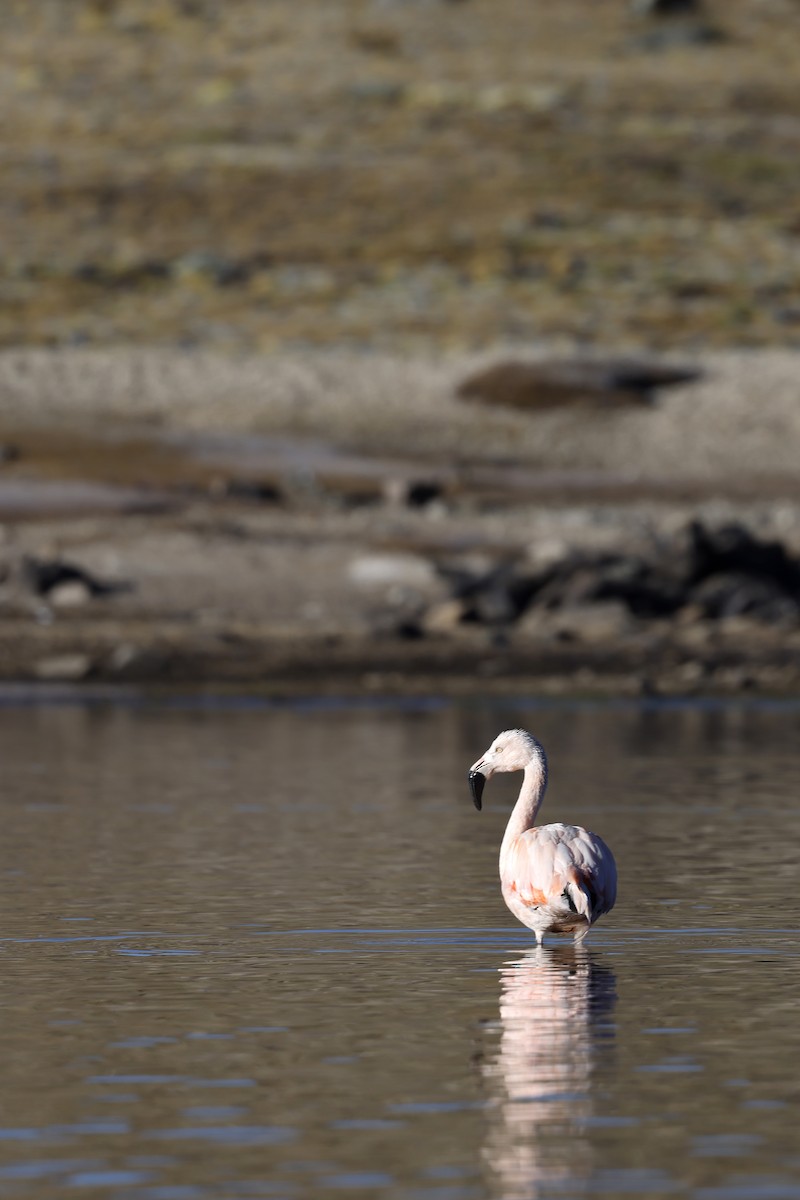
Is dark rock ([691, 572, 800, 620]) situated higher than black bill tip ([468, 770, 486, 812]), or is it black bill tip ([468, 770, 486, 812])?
black bill tip ([468, 770, 486, 812])

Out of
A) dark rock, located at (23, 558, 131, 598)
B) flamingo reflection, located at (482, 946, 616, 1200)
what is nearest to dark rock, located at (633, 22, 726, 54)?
dark rock, located at (23, 558, 131, 598)

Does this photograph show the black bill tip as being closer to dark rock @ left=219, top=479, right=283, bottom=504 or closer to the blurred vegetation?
dark rock @ left=219, top=479, right=283, bottom=504

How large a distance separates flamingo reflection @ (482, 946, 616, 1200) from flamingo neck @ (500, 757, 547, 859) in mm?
421

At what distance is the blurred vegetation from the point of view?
48.5m

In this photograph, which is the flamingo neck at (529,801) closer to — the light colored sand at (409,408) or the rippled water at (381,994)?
the rippled water at (381,994)

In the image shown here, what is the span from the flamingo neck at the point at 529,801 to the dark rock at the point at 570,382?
30748 mm

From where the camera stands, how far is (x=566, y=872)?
870cm

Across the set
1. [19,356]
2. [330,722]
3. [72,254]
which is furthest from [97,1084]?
[72,254]

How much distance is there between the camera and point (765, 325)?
46.8m

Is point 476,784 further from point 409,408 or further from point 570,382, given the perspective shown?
point 570,382

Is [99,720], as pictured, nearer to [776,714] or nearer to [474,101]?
[776,714]

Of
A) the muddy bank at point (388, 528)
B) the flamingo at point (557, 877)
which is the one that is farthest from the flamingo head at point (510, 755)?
the muddy bank at point (388, 528)

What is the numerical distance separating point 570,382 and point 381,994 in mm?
33239

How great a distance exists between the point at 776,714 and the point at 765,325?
2723 cm
